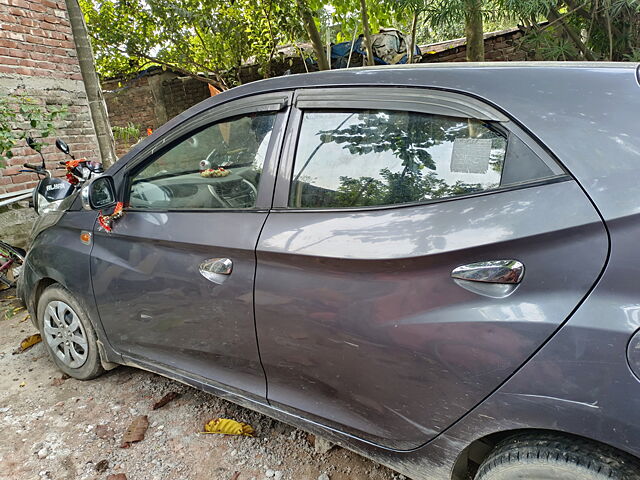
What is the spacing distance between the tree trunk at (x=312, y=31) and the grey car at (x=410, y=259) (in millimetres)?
5080

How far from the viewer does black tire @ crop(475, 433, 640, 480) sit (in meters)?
1.06

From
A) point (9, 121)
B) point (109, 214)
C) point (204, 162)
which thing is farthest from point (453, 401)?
point (9, 121)

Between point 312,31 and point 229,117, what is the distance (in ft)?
17.9

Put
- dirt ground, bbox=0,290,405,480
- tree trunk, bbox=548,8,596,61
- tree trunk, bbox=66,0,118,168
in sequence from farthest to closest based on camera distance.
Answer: tree trunk, bbox=66,0,118,168
tree trunk, bbox=548,8,596,61
dirt ground, bbox=0,290,405,480

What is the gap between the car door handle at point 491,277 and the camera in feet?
3.75

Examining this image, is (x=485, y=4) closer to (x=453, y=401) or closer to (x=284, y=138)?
(x=284, y=138)

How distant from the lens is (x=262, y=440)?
2.10m

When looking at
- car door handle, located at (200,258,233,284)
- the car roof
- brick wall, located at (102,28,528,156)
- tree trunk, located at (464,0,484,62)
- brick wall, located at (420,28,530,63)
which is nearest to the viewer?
the car roof

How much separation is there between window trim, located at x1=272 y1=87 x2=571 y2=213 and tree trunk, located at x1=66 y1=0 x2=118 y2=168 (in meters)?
4.72

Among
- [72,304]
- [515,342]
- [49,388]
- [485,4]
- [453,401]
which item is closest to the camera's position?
[515,342]

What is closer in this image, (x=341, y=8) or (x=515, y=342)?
(x=515, y=342)

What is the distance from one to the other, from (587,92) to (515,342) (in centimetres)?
73

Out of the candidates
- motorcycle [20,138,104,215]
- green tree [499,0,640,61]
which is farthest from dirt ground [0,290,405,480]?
green tree [499,0,640,61]

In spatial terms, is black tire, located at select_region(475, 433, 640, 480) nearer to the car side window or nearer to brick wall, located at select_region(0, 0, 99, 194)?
the car side window
